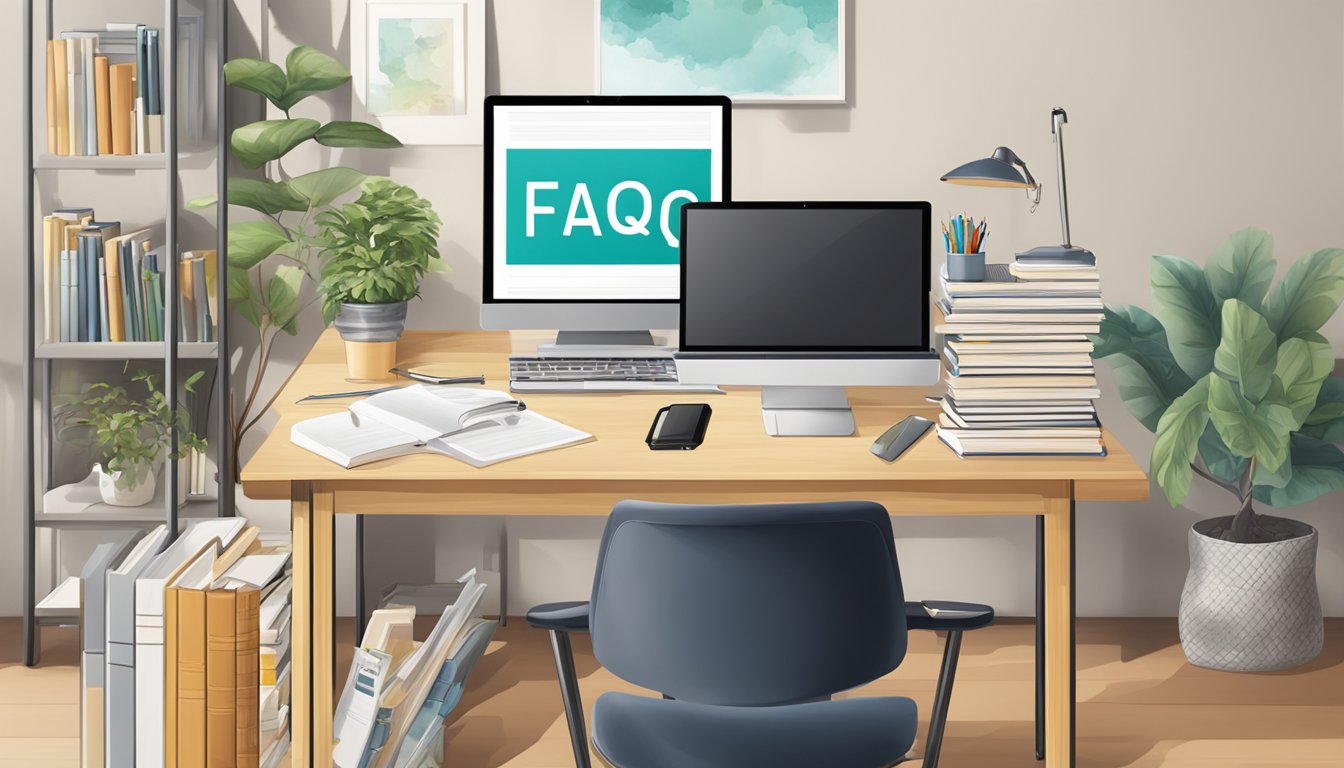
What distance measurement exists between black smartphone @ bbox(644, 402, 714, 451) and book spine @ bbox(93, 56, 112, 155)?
1520 mm

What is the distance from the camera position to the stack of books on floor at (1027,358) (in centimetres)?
224

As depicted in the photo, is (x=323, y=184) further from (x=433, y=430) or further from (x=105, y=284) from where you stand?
(x=433, y=430)

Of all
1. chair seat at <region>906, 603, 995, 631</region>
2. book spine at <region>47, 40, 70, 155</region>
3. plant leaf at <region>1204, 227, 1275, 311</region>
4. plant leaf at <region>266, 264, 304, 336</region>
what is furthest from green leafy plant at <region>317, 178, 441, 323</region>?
plant leaf at <region>1204, 227, 1275, 311</region>

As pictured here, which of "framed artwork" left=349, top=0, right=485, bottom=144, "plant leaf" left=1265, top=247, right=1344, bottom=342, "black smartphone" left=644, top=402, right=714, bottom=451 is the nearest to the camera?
"black smartphone" left=644, top=402, right=714, bottom=451

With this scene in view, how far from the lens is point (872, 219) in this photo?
7.91 feet

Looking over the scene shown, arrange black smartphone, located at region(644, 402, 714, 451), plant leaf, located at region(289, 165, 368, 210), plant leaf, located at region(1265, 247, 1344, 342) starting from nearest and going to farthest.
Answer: black smartphone, located at region(644, 402, 714, 451) → plant leaf, located at region(1265, 247, 1344, 342) → plant leaf, located at region(289, 165, 368, 210)

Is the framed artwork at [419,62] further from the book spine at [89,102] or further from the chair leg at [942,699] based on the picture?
the chair leg at [942,699]

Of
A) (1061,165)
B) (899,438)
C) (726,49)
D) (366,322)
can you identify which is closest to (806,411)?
(899,438)

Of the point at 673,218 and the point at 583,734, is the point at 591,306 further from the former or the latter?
the point at 583,734

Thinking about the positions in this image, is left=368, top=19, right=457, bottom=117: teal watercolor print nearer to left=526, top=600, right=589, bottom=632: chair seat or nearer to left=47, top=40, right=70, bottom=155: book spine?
left=47, top=40, right=70, bottom=155: book spine

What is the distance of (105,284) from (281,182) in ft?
1.53

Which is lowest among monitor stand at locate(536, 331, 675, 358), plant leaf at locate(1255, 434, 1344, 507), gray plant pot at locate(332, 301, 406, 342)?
plant leaf at locate(1255, 434, 1344, 507)

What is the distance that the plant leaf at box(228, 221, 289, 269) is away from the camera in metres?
3.23

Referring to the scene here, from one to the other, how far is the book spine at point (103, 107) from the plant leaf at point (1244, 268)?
2.51 metres
